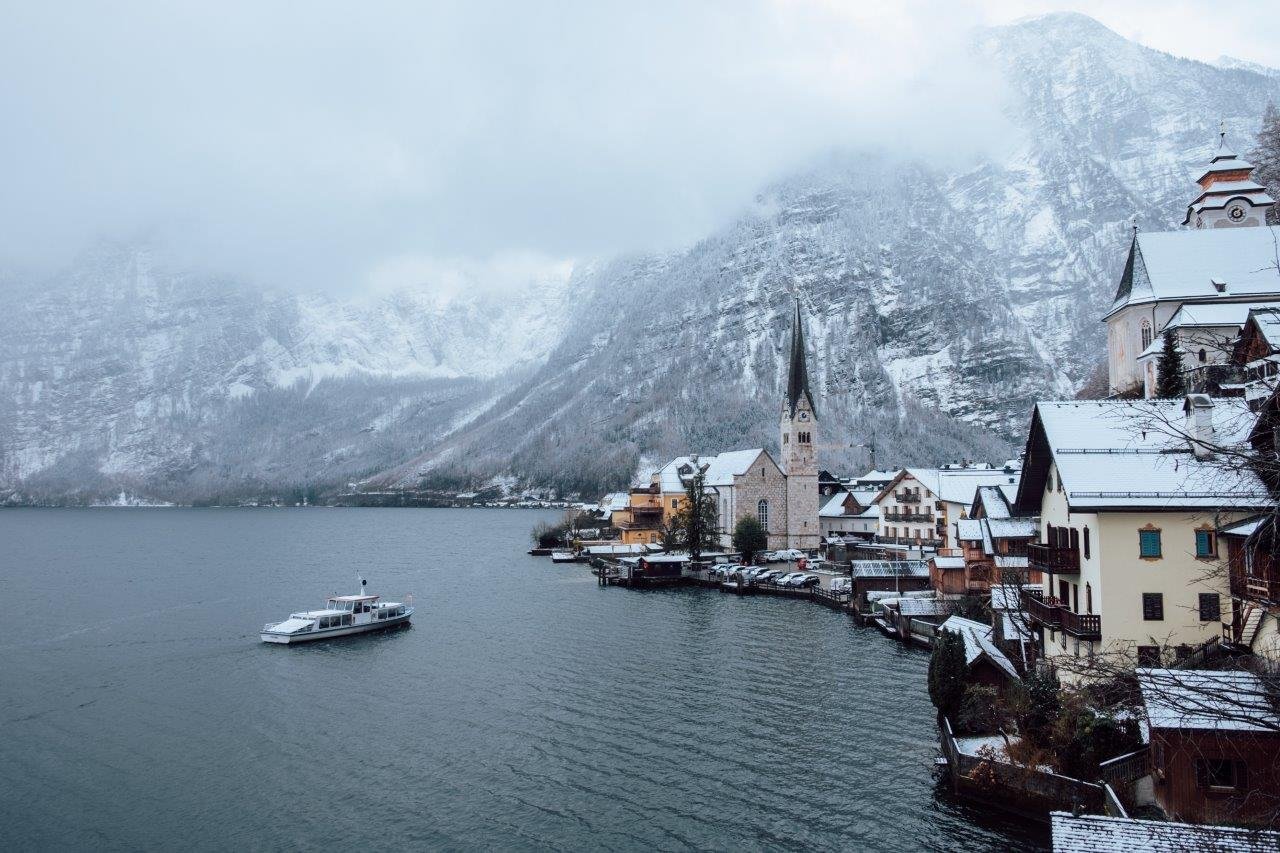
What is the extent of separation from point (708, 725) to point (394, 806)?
45.1ft

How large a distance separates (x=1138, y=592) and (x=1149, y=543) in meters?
1.70

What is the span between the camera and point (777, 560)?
10012cm

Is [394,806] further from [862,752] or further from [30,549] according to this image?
[30,549]

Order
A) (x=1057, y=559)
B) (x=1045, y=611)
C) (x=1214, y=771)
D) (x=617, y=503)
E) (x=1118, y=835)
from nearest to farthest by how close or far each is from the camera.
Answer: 1. (x=1118, y=835)
2. (x=1214, y=771)
3. (x=1057, y=559)
4. (x=1045, y=611)
5. (x=617, y=503)

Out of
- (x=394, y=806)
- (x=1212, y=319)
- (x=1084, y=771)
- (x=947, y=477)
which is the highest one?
(x=1212, y=319)

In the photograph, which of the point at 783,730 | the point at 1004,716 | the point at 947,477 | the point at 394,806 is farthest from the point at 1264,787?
the point at 947,477

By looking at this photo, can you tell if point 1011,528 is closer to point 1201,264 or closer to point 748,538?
point 1201,264

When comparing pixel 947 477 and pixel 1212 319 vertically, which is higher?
pixel 1212 319

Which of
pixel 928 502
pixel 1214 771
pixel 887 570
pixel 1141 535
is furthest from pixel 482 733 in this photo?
pixel 928 502

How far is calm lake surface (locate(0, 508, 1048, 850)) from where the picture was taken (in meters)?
28.4

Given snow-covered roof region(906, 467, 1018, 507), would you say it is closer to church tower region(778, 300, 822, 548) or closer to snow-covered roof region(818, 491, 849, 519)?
church tower region(778, 300, 822, 548)

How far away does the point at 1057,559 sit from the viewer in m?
33.6

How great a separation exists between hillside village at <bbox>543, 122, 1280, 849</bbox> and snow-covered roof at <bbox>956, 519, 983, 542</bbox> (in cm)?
11

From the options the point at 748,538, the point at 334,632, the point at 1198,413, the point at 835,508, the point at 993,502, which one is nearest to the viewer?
the point at 1198,413
